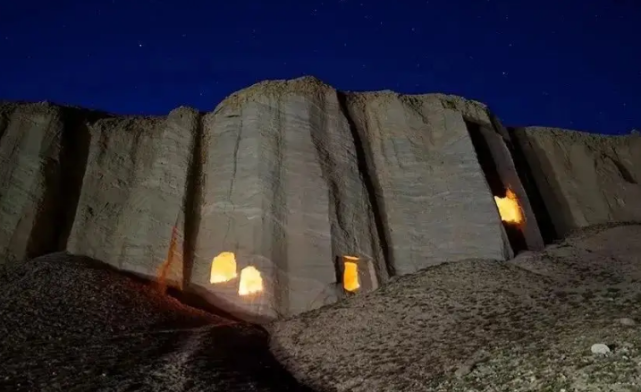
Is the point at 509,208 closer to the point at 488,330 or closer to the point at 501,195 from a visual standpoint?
the point at 501,195

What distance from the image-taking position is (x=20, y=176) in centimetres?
2558

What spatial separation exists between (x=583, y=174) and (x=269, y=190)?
2367cm

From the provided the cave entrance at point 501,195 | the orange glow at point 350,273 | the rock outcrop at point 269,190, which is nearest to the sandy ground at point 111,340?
the rock outcrop at point 269,190

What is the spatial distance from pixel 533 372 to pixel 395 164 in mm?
18841

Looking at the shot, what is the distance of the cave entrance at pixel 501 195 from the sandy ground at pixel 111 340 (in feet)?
47.0

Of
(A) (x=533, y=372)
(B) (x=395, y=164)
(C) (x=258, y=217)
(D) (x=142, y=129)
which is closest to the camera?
(A) (x=533, y=372)

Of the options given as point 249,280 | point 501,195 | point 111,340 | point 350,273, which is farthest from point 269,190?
point 501,195

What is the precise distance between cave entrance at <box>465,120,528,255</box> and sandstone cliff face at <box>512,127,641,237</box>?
6203 mm

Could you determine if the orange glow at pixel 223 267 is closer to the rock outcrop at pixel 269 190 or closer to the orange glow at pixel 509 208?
the rock outcrop at pixel 269 190

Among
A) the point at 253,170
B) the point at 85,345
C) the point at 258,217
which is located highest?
the point at 253,170

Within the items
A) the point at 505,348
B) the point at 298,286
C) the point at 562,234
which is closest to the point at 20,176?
the point at 298,286

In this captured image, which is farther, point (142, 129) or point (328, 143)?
point (142, 129)

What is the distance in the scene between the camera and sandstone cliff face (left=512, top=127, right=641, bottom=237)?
33125 mm

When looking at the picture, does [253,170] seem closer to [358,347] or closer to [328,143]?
[328,143]
